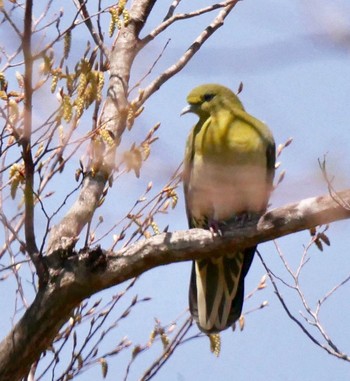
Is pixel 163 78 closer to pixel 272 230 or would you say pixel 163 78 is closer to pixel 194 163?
pixel 194 163

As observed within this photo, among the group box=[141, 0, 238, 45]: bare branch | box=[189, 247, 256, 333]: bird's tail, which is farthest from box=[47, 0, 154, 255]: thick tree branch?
box=[189, 247, 256, 333]: bird's tail

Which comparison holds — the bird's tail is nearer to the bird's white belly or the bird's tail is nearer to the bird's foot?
the bird's white belly

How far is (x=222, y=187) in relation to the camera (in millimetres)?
3850

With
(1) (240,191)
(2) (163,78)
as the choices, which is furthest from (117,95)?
(1) (240,191)

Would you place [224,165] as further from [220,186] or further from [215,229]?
[215,229]

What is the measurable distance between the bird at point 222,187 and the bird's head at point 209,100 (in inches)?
4.9

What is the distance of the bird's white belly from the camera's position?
12.0 feet

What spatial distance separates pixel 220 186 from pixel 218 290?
19.0 inches

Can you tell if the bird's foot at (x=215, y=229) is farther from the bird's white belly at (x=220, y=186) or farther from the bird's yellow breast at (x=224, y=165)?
the bird's yellow breast at (x=224, y=165)

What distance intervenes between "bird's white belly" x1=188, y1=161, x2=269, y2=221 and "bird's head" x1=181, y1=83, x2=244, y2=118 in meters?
0.46

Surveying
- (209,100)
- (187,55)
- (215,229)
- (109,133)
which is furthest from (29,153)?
(209,100)

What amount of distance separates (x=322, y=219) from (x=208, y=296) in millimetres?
1241

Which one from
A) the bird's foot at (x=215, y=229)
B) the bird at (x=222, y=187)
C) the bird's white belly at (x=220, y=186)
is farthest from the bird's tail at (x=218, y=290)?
the bird's foot at (x=215, y=229)

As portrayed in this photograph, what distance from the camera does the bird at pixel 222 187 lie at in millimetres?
3711
